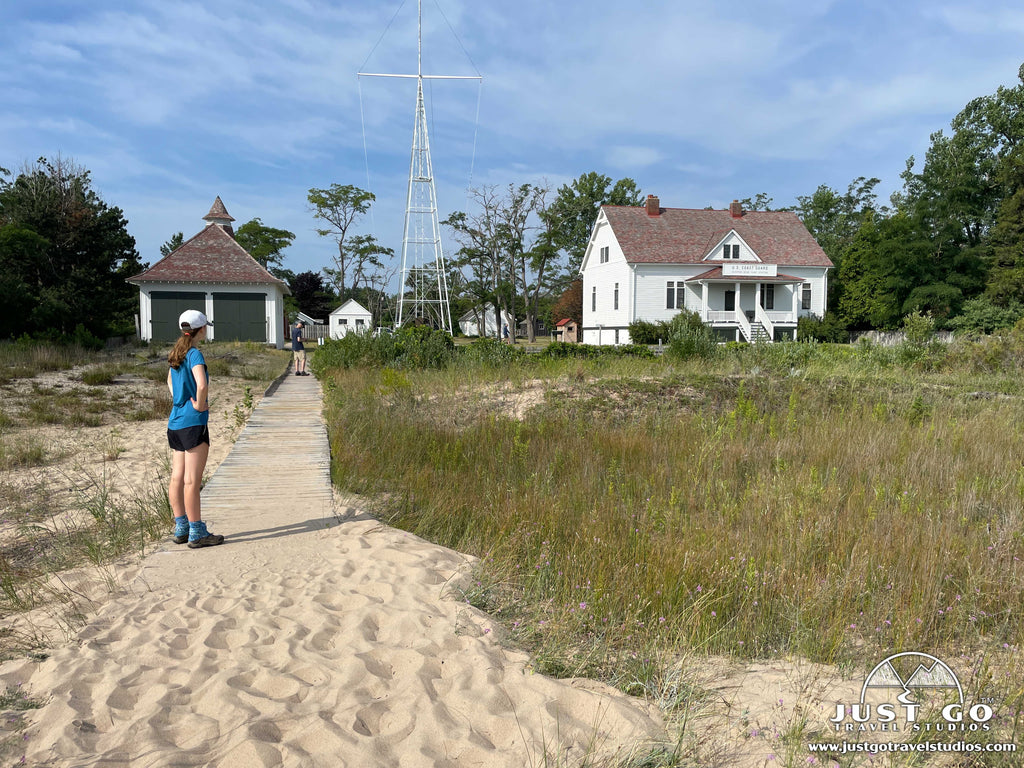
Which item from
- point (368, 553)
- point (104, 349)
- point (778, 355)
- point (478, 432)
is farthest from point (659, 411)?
point (104, 349)

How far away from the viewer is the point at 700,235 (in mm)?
39031

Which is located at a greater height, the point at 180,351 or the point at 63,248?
the point at 63,248

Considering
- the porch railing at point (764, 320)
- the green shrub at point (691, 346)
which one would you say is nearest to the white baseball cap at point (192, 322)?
the green shrub at point (691, 346)

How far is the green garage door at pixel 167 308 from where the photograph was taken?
3048 cm

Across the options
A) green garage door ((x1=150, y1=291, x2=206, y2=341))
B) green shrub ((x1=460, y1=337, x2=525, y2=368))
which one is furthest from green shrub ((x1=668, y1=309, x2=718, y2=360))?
green garage door ((x1=150, y1=291, x2=206, y2=341))

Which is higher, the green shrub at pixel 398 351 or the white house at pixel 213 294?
the white house at pixel 213 294

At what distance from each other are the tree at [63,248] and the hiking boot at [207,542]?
24262 millimetres

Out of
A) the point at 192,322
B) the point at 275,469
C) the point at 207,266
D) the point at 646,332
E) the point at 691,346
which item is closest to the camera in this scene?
the point at 192,322

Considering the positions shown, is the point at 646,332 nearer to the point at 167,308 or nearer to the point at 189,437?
the point at 167,308

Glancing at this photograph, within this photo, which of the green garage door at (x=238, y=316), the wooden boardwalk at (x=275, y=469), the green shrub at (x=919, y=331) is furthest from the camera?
the green garage door at (x=238, y=316)

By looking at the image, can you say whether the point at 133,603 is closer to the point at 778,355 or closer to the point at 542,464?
the point at 542,464

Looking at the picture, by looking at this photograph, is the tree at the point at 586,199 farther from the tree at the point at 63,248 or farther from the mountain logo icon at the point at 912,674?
the mountain logo icon at the point at 912,674

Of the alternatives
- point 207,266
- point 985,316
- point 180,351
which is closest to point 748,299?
point 985,316

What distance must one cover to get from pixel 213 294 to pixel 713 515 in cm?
3101
